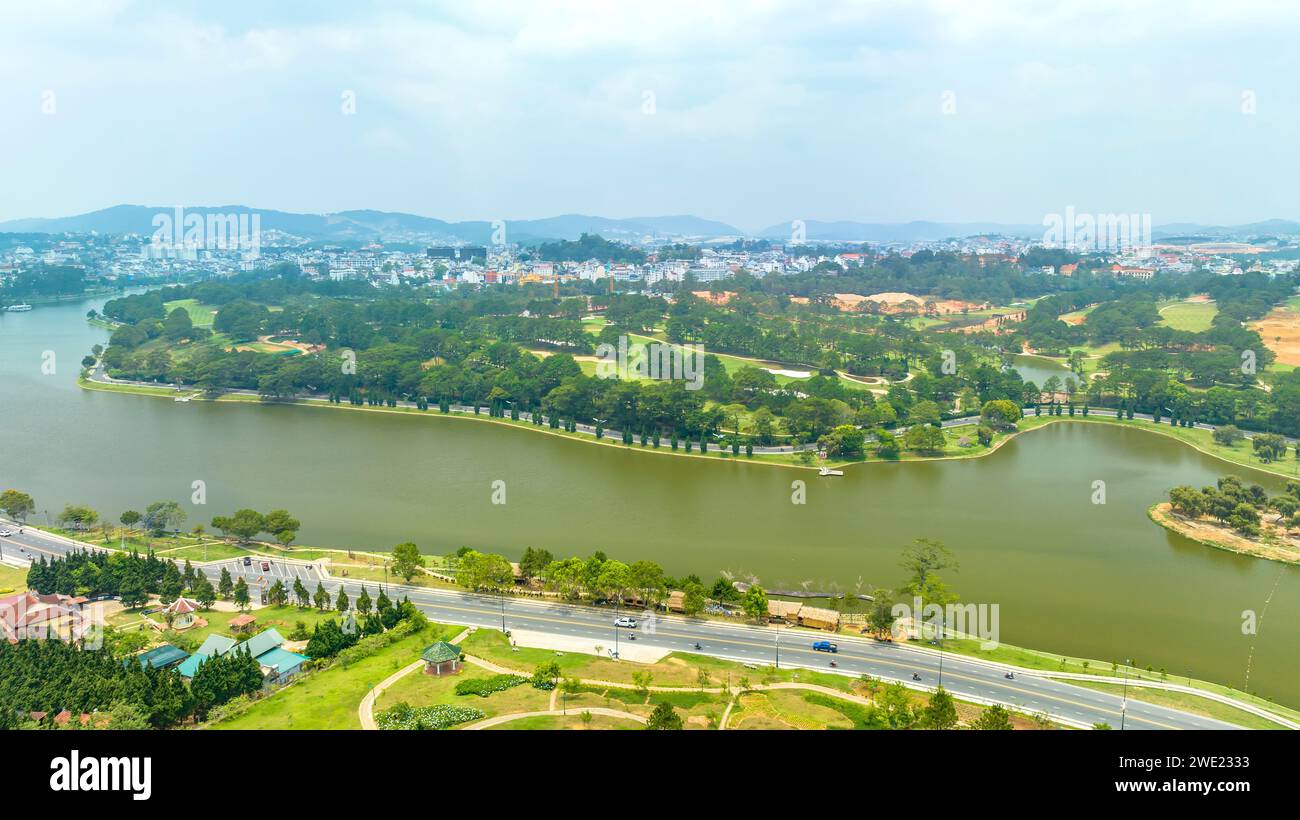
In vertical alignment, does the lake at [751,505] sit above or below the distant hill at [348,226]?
below

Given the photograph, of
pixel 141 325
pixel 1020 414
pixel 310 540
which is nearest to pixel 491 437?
pixel 310 540

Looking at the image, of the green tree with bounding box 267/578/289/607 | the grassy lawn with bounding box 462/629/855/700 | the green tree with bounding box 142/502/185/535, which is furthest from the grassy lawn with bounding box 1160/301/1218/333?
the green tree with bounding box 142/502/185/535

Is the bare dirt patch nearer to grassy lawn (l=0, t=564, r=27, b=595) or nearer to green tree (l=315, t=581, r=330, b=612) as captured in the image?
green tree (l=315, t=581, r=330, b=612)

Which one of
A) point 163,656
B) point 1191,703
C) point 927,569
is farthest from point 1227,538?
point 163,656

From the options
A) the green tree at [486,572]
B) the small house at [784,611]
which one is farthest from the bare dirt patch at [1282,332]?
the green tree at [486,572]

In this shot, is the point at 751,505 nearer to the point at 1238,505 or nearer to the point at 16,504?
the point at 1238,505

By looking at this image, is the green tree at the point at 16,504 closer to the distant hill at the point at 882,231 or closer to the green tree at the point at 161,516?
the green tree at the point at 161,516
